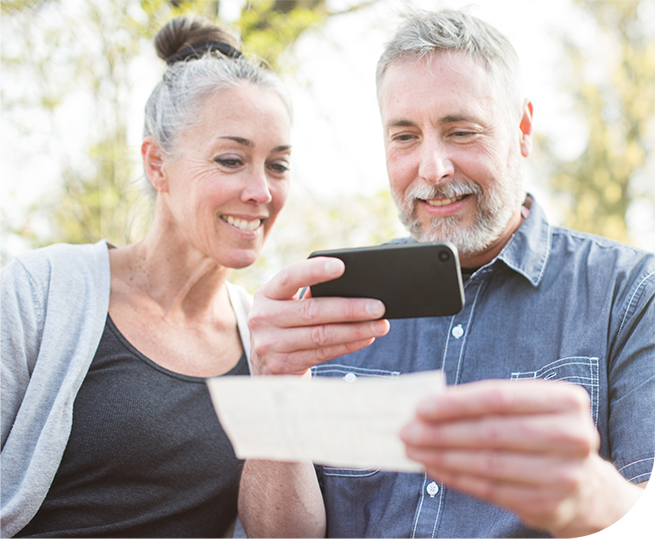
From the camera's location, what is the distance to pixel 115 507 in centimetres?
188

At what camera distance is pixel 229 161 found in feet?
7.72

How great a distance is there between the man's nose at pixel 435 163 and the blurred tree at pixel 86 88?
107 inches

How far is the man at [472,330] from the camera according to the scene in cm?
96

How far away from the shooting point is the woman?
1.83 m

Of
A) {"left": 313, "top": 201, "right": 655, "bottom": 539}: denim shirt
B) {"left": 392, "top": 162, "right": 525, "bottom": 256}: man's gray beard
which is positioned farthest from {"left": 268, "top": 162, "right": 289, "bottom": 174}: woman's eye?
{"left": 313, "top": 201, "right": 655, "bottom": 539}: denim shirt

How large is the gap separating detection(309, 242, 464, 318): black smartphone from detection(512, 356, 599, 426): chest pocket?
62 cm

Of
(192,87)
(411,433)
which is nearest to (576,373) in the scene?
(411,433)

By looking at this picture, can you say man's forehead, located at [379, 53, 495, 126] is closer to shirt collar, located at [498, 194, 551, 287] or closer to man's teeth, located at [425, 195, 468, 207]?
man's teeth, located at [425, 195, 468, 207]

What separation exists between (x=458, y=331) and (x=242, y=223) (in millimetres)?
1108

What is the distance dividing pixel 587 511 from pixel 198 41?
2.62 metres

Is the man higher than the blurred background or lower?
lower

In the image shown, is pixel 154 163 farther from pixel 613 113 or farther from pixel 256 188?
pixel 613 113

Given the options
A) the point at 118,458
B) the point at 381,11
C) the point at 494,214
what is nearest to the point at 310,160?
the point at 381,11

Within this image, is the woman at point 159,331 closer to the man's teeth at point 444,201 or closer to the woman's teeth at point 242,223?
the woman's teeth at point 242,223
